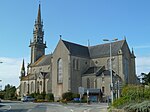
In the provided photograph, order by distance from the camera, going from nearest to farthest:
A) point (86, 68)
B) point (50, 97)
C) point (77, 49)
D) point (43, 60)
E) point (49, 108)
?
point (49, 108) → point (50, 97) → point (77, 49) → point (86, 68) → point (43, 60)

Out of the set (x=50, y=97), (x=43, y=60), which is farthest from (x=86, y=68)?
(x=43, y=60)

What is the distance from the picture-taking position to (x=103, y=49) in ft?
251

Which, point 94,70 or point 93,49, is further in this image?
point 93,49

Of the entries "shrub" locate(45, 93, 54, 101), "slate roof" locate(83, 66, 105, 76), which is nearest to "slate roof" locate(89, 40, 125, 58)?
"slate roof" locate(83, 66, 105, 76)

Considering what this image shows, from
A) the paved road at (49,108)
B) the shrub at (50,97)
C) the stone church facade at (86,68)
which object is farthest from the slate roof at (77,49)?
the paved road at (49,108)

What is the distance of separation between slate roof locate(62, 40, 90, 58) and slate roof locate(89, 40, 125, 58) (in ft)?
5.97

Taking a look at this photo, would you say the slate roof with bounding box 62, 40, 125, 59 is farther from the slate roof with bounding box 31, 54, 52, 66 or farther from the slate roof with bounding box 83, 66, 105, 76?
the slate roof with bounding box 31, 54, 52, 66

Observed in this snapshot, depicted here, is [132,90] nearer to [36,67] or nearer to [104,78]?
[104,78]

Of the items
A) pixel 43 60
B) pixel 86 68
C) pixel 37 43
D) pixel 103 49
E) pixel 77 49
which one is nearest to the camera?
pixel 77 49

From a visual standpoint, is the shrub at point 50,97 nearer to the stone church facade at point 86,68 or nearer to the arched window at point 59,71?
the stone church facade at point 86,68

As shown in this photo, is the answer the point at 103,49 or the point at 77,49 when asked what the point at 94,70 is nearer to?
the point at 103,49

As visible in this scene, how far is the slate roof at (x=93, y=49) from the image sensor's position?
7212cm

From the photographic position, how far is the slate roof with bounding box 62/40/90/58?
7241cm

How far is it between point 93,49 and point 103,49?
4404 mm
